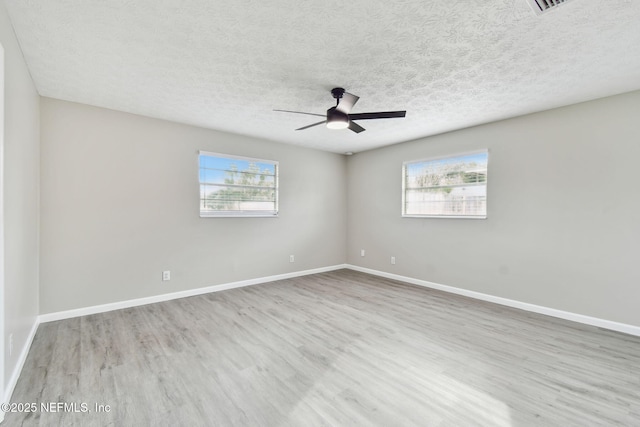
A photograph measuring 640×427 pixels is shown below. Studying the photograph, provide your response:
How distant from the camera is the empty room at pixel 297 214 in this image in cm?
188

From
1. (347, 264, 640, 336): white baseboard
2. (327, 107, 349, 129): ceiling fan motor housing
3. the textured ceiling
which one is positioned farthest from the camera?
(347, 264, 640, 336): white baseboard

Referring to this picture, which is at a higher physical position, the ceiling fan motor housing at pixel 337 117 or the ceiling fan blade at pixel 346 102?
the ceiling fan blade at pixel 346 102

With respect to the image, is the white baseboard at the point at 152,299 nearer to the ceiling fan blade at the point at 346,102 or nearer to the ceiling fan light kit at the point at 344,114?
the ceiling fan light kit at the point at 344,114

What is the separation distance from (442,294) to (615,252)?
2036mm

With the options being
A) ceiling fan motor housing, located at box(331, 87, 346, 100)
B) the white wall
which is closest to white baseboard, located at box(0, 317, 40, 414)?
the white wall

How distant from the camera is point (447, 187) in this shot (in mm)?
4621

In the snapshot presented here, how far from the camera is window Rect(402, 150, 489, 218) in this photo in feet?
13.9

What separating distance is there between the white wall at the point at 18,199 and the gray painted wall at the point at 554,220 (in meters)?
4.92

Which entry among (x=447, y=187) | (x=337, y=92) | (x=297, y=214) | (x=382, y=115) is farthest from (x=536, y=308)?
(x=297, y=214)

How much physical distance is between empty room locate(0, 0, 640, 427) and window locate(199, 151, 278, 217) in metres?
0.04

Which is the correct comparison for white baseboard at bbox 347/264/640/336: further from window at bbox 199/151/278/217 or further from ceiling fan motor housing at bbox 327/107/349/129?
ceiling fan motor housing at bbox 327/107/349/129

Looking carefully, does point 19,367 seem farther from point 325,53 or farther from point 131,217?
point 325,53

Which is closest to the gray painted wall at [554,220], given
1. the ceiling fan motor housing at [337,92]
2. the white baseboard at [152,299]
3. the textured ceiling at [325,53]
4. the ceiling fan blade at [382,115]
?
the textured ceiling at [325,53]

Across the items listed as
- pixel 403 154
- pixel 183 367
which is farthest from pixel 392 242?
pixel 183 367
